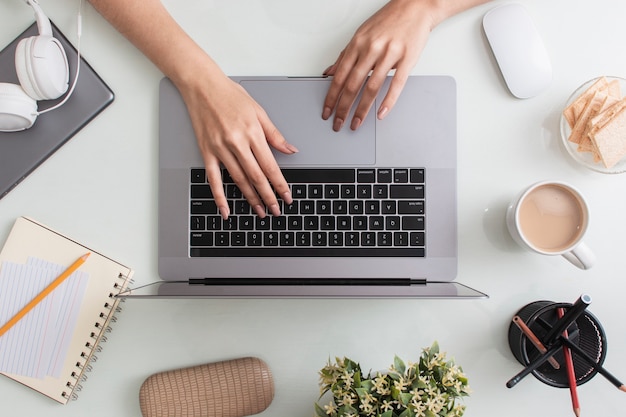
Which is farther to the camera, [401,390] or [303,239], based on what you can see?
[303,239]

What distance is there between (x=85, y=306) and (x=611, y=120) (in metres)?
0.99

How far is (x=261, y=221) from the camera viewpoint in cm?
77

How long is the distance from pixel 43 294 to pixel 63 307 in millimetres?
42

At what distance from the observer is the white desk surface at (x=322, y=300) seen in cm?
80

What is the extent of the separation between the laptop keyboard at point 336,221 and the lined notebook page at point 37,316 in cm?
28

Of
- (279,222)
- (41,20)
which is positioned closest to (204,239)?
(279,222)

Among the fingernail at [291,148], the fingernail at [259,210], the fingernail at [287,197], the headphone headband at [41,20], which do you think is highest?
the headphone headband at [41,20]

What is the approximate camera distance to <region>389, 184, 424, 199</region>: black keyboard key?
77 cm

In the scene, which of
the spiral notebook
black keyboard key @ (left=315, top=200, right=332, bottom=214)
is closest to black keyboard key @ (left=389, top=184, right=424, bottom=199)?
black keyboard key @ (left=315, top=200, right=332, bottom=214)

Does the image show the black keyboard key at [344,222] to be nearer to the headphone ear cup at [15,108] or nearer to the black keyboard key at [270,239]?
the black keyboard key at [270,239]

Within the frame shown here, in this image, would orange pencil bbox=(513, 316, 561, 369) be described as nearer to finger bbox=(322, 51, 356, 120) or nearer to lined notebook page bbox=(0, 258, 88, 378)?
finger bbox=(322, 51, 356, 120)

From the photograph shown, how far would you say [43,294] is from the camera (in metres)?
0.80

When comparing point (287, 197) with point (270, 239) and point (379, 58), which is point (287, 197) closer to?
point (270, 239)

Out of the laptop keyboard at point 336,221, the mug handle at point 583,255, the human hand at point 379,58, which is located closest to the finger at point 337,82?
the human hand at point 379,58
